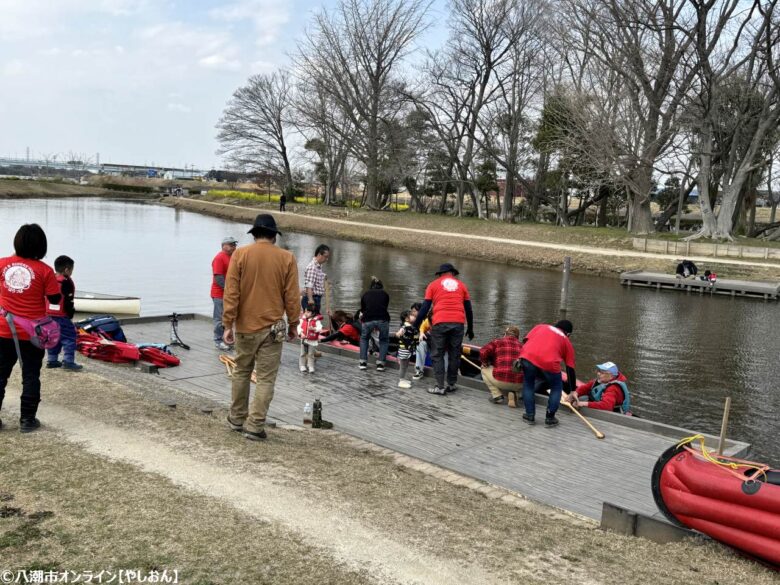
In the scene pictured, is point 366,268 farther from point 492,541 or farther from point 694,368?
point 492,541

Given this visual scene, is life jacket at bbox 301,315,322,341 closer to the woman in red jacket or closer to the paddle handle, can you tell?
the paddle handle

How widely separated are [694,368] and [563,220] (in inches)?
1437

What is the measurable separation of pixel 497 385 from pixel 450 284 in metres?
1.62

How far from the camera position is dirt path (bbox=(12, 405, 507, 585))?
4355mm

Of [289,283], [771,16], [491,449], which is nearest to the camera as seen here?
[289,283]

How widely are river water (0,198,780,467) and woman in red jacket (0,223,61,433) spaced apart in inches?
401

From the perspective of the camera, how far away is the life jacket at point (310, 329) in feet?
35.3

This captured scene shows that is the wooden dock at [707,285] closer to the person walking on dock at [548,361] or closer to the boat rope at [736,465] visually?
the person walking on dock at [548,361]

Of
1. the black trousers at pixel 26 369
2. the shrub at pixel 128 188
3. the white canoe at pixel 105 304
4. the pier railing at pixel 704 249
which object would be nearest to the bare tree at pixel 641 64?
the pier railing at pixel 704 249

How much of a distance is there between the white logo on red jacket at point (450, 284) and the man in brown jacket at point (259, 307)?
3.23 meters

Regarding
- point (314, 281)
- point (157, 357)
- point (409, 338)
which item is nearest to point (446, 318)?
point (409, 338)

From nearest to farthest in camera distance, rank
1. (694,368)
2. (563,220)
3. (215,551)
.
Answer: (215,551) → (694,368) → (563,220)

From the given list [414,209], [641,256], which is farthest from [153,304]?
[414,209]

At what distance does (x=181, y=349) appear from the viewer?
1219 cm
